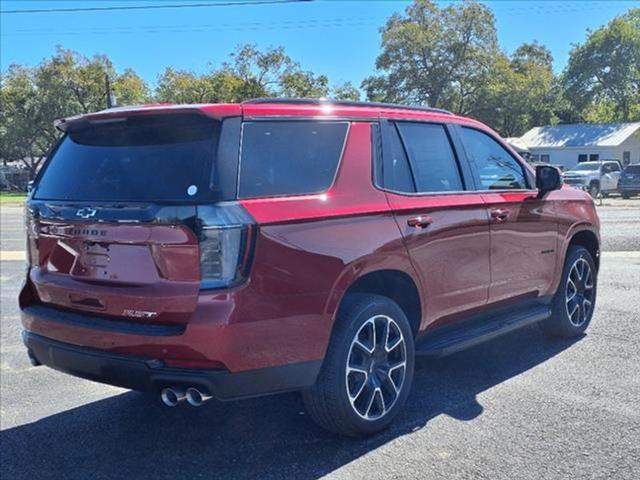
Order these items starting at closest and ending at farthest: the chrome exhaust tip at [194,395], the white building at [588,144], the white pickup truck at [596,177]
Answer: the chrome exhaust tip at [194,395]
the white pickup truck at [596,177]
the white building at [588,144]

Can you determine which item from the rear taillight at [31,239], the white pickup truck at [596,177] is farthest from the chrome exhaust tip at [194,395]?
the white pickup truck at [596,177]

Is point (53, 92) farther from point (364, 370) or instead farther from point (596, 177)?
point (364, 370)

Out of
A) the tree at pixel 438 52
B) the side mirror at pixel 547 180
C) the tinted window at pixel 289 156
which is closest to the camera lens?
the tinted window at pixel 289 156

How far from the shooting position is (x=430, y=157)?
14.9 ft

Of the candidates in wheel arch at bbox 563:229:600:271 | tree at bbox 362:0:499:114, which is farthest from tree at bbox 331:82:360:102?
wheel arch at bbox 563:229:600:271

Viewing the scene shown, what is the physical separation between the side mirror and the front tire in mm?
2024

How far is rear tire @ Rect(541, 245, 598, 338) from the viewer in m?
5.71

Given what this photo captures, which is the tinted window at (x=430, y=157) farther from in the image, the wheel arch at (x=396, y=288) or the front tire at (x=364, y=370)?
the front tire at (x=364, y=370)

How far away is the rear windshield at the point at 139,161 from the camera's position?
3283mm

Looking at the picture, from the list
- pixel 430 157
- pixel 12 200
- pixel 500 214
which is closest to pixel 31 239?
pixel 430 157

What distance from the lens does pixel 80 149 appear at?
12.6 ft

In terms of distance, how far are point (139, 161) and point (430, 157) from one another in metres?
2.03

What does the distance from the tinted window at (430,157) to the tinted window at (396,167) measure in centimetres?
7

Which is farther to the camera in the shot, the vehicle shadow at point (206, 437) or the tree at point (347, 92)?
the tree at point (347, 92)
